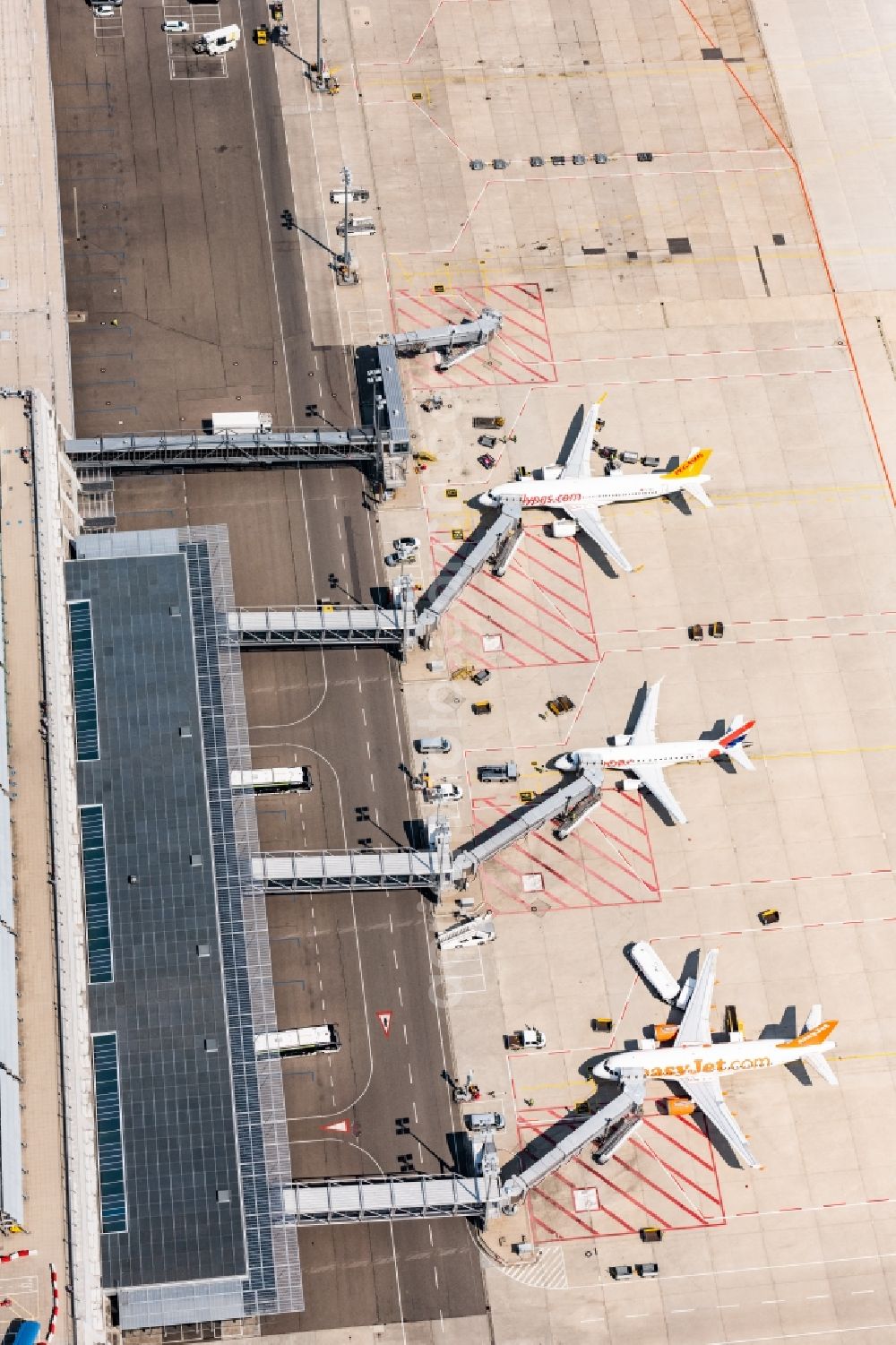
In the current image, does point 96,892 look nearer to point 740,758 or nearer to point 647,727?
point 647,727

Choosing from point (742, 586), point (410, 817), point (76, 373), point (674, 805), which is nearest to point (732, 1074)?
point (674, 805)

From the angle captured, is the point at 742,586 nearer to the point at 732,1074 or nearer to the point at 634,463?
the point at 634,463

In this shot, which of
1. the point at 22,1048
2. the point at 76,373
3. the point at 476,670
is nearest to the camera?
the point at 22,1048

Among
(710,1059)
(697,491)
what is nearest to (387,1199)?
(710,1059)

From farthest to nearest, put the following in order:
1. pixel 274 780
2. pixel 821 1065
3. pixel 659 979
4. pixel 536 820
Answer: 1. pixel 274 780
2. pixel 536 820
3. pixel 659 979
4. pixel 821 1065

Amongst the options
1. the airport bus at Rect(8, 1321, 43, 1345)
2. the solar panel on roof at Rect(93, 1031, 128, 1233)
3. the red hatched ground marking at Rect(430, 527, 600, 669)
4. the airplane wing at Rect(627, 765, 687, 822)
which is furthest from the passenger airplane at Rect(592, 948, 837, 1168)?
the airport bus at Rect(8, 1321, 43, 1345)

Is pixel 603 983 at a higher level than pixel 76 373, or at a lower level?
lower
